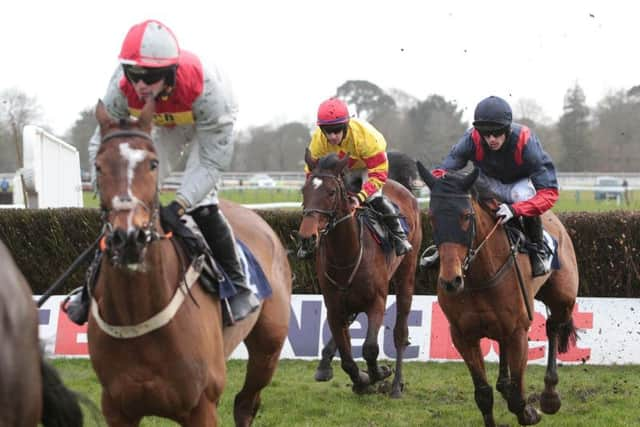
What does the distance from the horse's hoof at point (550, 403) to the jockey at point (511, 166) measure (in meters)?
1.00

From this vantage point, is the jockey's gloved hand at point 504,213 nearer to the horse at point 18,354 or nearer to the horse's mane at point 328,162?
the horse's mane at point 328,162

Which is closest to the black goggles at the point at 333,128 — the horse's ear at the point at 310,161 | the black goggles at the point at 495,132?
the horse's ear at the point at 310,161

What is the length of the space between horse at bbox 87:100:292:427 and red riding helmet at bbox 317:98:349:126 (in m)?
2.92

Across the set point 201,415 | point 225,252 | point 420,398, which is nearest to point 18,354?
point 201,415

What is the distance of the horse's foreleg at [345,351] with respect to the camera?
22.8 feet

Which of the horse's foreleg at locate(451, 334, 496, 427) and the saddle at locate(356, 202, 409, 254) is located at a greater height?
the saddle at locate(356, 202, 409, 254)

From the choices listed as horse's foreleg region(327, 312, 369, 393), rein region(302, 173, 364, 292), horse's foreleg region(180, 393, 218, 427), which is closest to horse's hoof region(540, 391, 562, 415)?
horse's foreleg region(327, 312, 369, 393)

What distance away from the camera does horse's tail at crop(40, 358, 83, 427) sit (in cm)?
305

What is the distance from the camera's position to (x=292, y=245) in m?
9.45

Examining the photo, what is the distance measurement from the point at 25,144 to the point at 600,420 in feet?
22.8

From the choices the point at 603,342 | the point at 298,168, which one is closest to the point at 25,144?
the point at 603,342

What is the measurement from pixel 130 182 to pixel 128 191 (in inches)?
1.7

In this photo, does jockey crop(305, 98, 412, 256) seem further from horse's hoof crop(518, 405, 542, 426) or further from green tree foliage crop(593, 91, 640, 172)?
green tree foliage crop(593, 91, 640, 172)

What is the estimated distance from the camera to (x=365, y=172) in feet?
24.8
